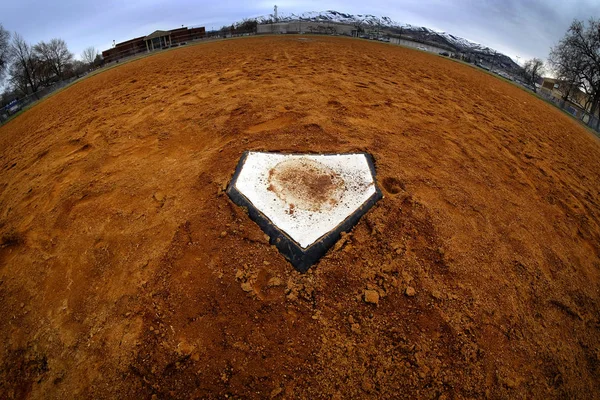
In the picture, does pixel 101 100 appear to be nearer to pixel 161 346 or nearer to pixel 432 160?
pixel 161 346

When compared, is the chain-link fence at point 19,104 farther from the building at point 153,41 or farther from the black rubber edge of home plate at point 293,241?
the building at point 153,41

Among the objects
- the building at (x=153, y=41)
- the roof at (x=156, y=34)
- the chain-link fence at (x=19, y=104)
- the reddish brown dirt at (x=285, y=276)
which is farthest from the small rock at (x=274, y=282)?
the roof at (x=156, y=34)

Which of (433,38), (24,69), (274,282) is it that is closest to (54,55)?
(24,69)

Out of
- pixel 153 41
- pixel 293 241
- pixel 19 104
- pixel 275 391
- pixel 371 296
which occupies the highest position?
pixel 153 41

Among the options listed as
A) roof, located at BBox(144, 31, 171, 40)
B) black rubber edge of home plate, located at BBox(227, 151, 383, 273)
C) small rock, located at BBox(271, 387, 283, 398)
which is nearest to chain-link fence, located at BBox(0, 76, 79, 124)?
black rubber edge of home plate, located at BBox(227, 151, 383, 273)

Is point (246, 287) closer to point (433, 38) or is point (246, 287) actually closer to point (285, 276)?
point (285, 276)

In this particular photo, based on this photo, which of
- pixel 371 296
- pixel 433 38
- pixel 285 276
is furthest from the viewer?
pixel 433 38
